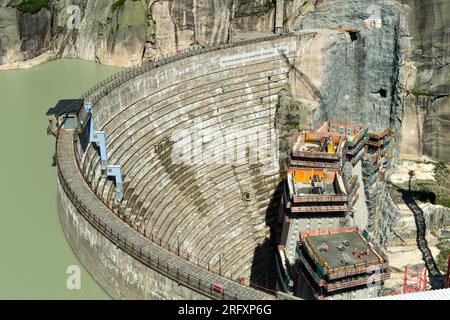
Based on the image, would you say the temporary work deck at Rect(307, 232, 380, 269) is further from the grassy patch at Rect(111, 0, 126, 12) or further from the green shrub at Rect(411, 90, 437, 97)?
the grassy patch at Rect(111, 0, 126, 12)

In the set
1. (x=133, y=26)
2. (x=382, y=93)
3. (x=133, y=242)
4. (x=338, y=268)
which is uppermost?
(x=133, y=26)

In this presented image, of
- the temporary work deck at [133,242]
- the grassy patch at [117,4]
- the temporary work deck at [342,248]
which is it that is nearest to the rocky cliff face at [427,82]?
the temporary work deck at [342,248]

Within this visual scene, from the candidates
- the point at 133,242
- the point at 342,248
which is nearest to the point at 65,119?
the point at 133,242

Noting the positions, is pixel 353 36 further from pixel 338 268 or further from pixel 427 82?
pixel 338 268

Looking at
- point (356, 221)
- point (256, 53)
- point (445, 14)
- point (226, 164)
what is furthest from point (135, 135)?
point (445, 14)

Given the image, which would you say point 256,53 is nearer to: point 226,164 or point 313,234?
point 226,164

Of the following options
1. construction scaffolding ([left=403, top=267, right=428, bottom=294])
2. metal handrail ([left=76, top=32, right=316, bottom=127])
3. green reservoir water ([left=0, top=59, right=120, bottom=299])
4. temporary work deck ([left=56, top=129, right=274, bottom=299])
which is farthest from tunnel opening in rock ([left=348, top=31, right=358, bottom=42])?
temporary work deck ([left=56, top=129, right=274, bottom=299])
